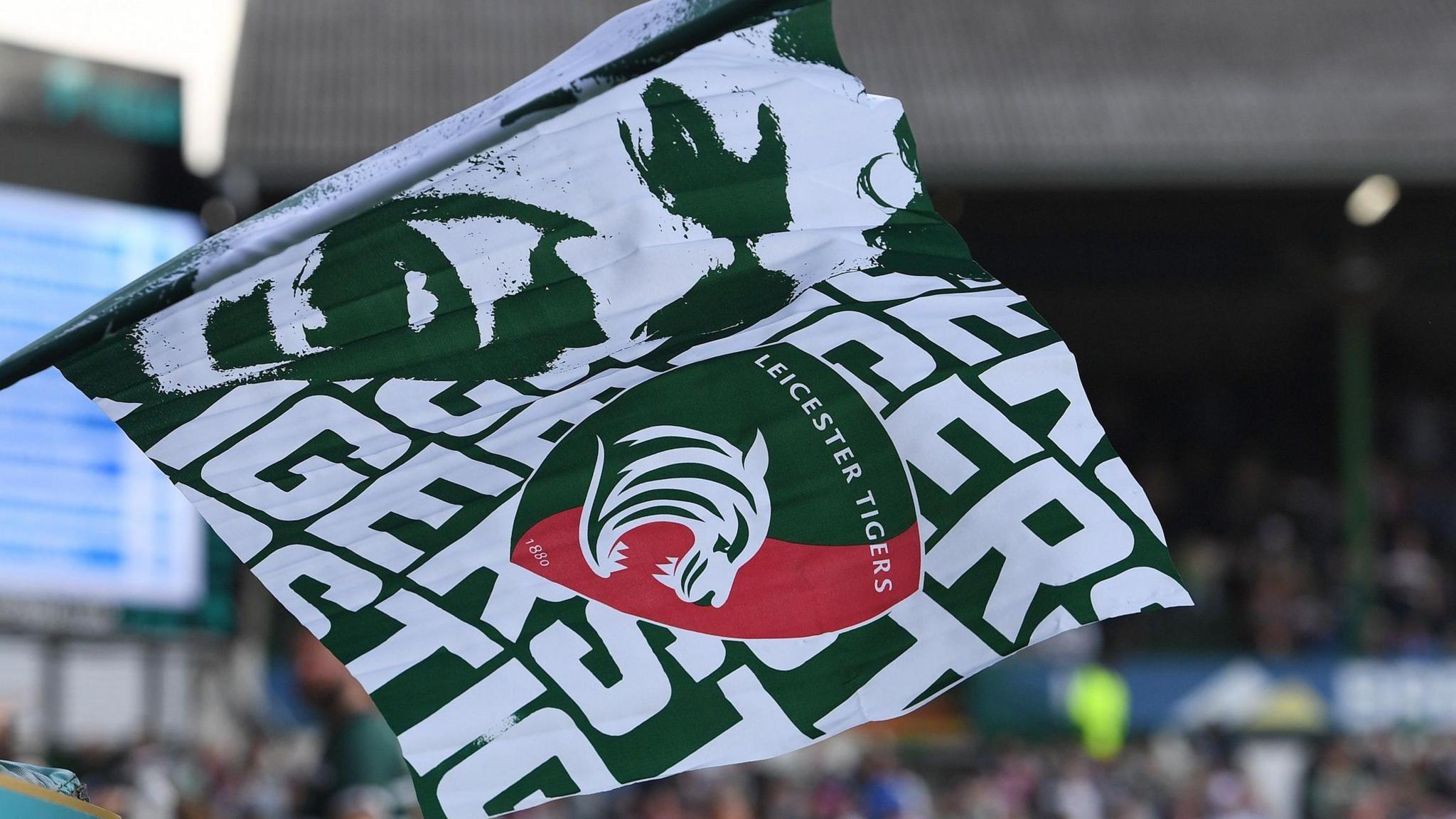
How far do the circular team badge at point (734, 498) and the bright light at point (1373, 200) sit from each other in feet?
37.5

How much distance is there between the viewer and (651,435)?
103 inches

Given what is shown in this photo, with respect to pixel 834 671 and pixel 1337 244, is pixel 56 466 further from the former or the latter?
pixel 1337 244

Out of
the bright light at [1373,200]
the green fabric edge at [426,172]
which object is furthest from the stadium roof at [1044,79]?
the green fabric edge at [426,172]

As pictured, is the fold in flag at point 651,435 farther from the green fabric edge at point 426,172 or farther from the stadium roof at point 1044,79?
the stadium roof at point 1044,79

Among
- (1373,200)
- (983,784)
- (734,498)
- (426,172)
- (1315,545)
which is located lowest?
(734,498)

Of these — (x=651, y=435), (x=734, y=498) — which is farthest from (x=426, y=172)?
(x=734, y=498)

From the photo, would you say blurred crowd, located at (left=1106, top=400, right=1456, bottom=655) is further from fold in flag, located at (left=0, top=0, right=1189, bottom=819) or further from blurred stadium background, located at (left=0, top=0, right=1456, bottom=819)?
fold in flag, located at (left=0, top=0, right=1189, bottom=819)

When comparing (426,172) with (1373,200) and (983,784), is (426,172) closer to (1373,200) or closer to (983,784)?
(983,784)

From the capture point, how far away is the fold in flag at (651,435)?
242 centimetres

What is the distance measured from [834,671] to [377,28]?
12.8 m

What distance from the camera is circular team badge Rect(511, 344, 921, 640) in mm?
2600

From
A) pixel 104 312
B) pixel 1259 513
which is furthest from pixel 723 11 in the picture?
pixel 1259 513

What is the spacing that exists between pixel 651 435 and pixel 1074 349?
48.7 ft

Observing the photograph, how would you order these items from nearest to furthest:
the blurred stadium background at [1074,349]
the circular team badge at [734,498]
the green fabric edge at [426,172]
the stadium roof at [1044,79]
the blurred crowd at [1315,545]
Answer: the green fabric edge at [426,172], the circular team badge at [734,498], the blurred stadium background at [1074,349], the stadium roof at [1044,79], the blurred crowd at [1315,545]
